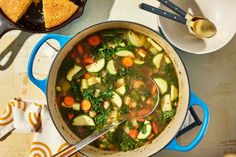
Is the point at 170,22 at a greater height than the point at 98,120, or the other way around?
the point at 170,22

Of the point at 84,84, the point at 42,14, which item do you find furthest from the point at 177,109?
the point at 42,14

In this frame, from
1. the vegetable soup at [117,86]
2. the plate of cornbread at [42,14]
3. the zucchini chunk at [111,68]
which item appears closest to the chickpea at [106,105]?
the vegetable soup at [117,86]

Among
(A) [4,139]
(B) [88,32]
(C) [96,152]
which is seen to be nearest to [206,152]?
(C) [96,152]

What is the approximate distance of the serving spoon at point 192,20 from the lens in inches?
A: 73.4

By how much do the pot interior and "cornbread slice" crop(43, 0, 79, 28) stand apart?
123 mm

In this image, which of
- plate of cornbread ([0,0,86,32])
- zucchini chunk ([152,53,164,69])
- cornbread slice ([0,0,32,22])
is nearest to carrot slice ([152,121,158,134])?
zucchini chunk ([152,53,164,69])

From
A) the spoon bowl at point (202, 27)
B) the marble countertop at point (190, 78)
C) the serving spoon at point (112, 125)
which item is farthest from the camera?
the marble countertop at point (190, 78)

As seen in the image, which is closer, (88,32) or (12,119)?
(88,32)

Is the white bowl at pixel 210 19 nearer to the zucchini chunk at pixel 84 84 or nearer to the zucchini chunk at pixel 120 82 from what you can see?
the zucchini chunk at pixel 120 82

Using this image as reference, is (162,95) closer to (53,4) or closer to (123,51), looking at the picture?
(123,51)

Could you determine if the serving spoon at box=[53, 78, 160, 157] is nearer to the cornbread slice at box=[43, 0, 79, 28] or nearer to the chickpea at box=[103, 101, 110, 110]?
the chickpea at box=[103, 101, 110, 110]

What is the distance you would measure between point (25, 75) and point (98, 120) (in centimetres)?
35

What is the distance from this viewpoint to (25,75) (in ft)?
6.65

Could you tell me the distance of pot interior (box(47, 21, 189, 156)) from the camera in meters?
1.83
